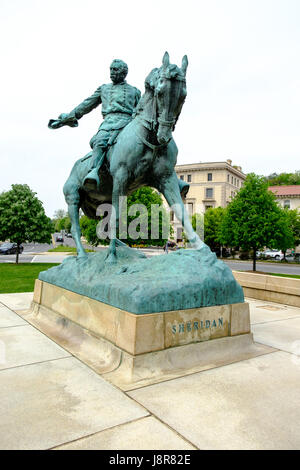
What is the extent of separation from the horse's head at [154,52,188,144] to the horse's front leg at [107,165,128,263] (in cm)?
103

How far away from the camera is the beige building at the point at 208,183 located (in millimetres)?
65688

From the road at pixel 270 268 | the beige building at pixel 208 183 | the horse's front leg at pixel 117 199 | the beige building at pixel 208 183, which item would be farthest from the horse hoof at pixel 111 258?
the beige building at pixel 208 183

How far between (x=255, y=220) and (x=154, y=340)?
68.9ft

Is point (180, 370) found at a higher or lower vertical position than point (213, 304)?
lower

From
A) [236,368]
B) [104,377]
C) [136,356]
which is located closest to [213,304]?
[236,368]

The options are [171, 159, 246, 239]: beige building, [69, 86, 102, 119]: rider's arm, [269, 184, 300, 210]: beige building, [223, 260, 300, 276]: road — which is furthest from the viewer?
[171, 159, 246, 239]: beige building

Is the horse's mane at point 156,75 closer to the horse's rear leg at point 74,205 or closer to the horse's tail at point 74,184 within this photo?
the horse's tail at point 74,184

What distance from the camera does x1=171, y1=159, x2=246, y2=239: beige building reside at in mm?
65688

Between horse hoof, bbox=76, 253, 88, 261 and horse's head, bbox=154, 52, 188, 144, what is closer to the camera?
horse's head, bbox=154, 52, 188, 144

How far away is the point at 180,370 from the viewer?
3.65m

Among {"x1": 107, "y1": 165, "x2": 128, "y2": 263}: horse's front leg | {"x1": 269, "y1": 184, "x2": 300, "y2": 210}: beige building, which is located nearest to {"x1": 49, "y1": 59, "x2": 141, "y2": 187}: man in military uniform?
{"x1": 107, "y1": 165, "x2": 128, "y2": 263}: horse's front leg

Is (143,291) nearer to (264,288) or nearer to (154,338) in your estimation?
(154,338)

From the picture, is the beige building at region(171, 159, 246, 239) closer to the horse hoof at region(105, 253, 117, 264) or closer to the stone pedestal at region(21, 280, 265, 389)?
the horse hoof at region(105, 253, 117, 264)
